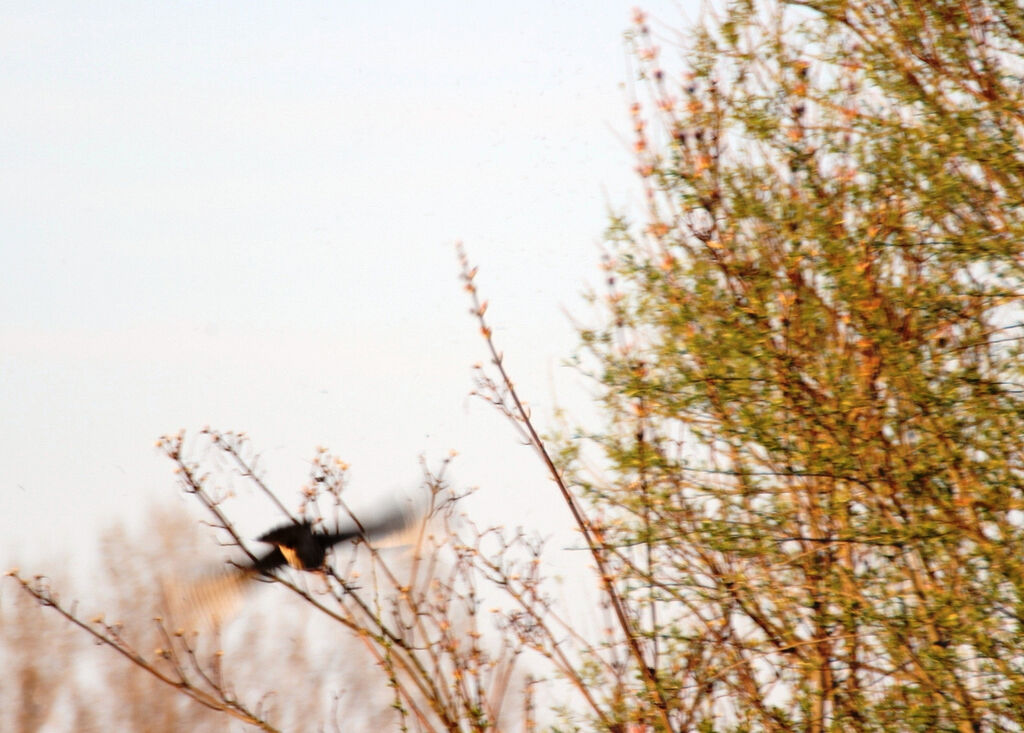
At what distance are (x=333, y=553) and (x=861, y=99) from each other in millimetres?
4348

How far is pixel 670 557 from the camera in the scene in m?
6.44

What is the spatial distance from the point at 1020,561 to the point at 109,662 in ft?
52.9

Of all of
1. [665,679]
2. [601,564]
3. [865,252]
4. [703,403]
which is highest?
[865,252]

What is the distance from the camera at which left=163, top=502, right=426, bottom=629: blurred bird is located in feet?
17.0

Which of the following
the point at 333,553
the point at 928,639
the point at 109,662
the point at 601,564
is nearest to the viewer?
the point at 333,553

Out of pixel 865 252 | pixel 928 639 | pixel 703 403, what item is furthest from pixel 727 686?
pixel 865 252

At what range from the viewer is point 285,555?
201 inches

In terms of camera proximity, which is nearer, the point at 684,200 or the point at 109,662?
the point at 684,200

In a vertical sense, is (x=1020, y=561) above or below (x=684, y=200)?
below

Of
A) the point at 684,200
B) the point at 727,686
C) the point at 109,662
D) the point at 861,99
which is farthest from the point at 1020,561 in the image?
the point at 109,662

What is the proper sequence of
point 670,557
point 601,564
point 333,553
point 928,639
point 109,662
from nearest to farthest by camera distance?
1. point 333,553
2. point 601,564
3. point 928,639
4. point 670,557
5. point 109,662

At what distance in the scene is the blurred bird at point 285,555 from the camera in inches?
204

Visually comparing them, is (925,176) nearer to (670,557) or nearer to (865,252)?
(865,252)

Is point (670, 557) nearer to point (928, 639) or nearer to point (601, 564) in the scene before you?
point (601, 564)
